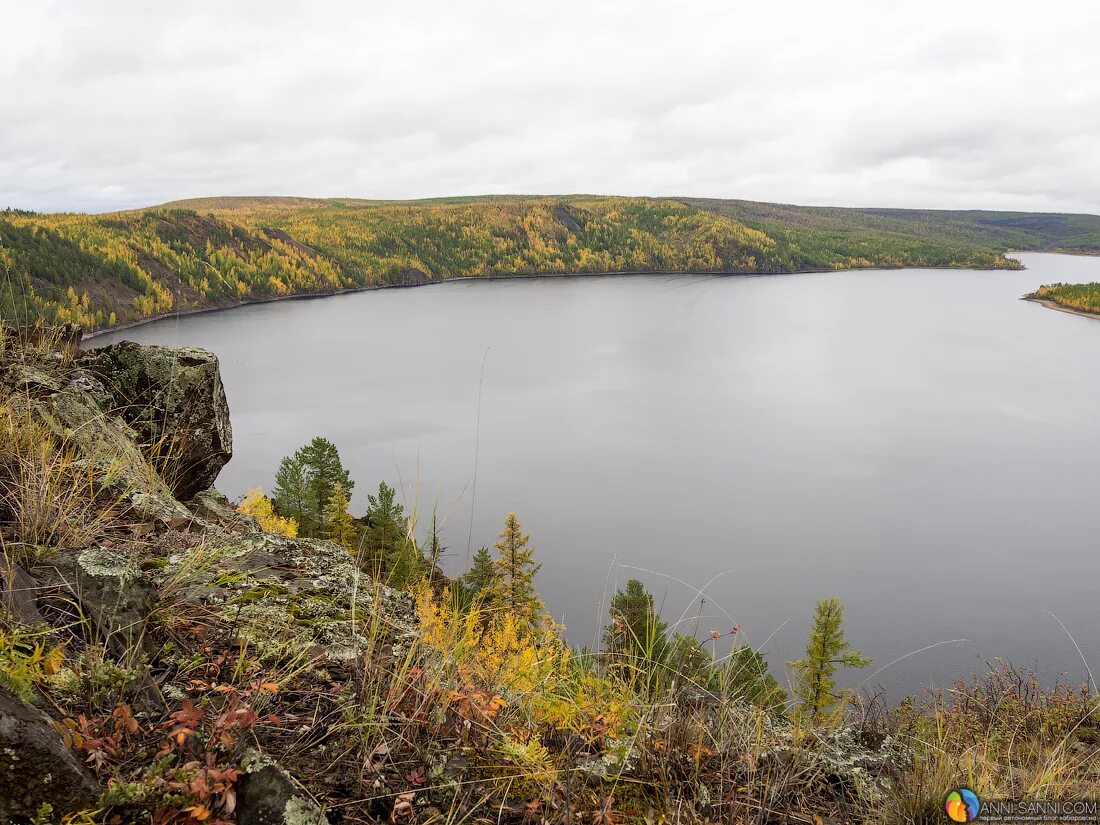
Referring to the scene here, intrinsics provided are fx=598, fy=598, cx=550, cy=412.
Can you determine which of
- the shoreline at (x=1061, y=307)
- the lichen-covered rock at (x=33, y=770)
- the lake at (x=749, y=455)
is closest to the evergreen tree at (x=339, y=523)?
the lake at (x=749, y=455)

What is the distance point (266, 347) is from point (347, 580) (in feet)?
267

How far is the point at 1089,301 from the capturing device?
102 metres

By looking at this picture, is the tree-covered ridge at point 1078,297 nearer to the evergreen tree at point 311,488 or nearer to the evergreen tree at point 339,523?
the evergreen tree at point 311,488

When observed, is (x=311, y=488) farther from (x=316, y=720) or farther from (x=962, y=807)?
(x=962, y=807)

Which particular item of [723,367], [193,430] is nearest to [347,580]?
[193,430]

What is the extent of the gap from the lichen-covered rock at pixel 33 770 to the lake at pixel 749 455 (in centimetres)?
165

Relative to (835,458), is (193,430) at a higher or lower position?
higher

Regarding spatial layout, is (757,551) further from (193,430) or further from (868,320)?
(868,320)

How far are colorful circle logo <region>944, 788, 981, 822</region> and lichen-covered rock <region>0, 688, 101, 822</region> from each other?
307 cm

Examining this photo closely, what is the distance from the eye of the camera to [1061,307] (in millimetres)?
108438

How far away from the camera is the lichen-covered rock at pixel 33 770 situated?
1631 millimetres

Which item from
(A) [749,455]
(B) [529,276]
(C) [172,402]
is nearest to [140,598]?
(C) [172,402]

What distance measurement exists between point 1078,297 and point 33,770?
141103mm

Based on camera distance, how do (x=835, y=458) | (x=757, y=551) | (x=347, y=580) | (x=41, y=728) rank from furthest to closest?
(x=835, y=458) < (x=757, y=551) < (x=347, y=580) < (x=41, y=728)
